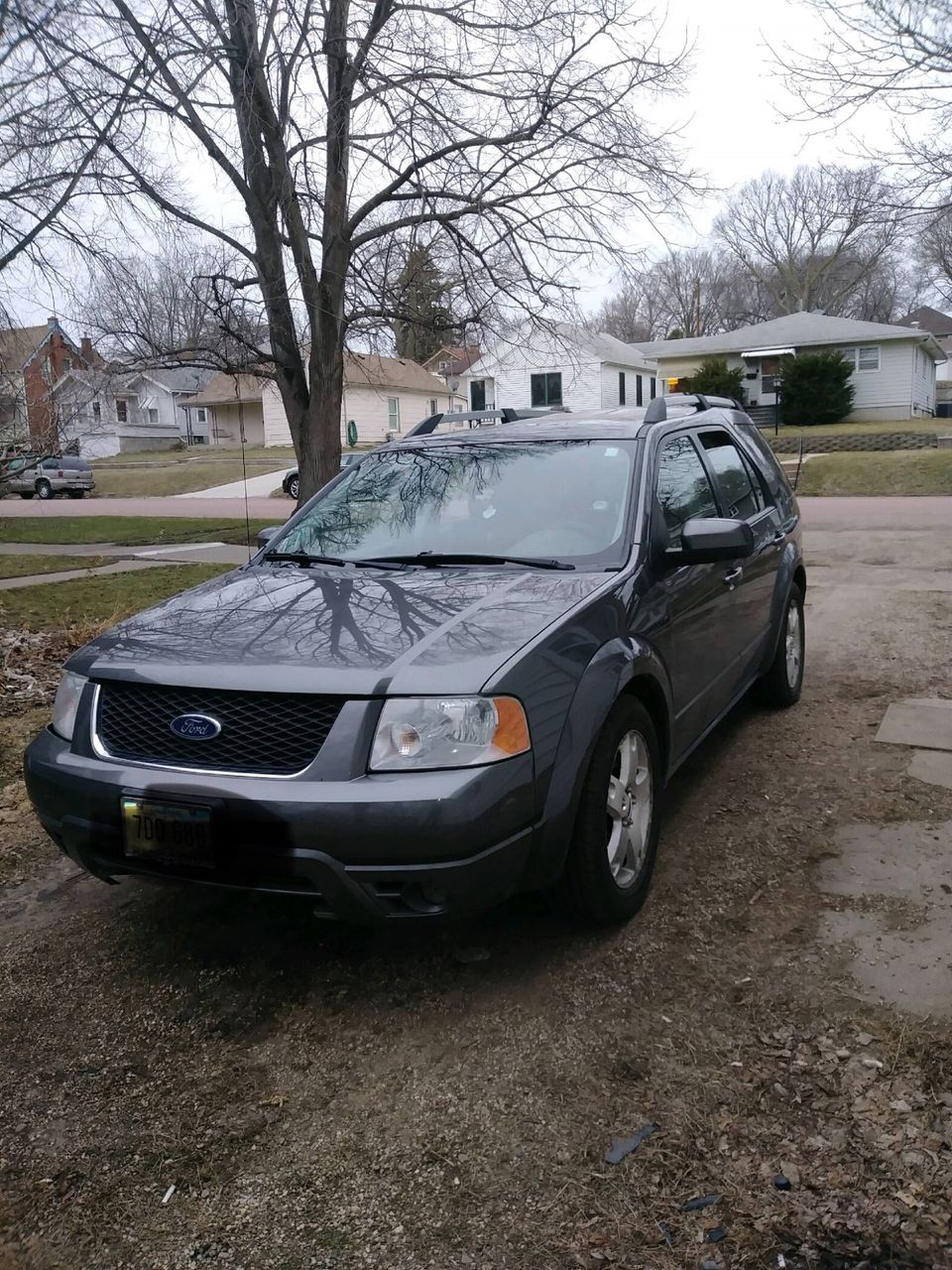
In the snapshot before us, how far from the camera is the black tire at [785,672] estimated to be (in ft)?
20.0

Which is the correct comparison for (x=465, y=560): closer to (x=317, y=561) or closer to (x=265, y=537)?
(x=317, y=561)

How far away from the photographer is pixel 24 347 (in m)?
9.27

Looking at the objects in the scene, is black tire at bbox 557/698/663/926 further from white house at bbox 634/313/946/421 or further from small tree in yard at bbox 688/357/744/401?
white house at bbox 634/313/946/421

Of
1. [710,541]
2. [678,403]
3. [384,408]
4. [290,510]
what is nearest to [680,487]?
[710,541]

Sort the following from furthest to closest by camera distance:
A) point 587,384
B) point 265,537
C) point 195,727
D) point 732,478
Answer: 1. point 587,384
2. point 732,478
3. point 265,537
4. point 195,727

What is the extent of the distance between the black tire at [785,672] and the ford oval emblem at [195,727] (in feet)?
12.4

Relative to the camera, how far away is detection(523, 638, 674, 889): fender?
3.13m

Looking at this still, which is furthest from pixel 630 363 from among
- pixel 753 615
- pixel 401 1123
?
pixel 401 1123

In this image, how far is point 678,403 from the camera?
5.63 meters

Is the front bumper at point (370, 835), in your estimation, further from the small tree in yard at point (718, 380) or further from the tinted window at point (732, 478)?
the small tree in yard at point (718, 380)

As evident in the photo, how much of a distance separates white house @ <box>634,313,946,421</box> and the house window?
5.49 meters

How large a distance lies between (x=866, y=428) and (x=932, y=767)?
32661 millimetres

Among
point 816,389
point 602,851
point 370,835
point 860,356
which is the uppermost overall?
point 860,356

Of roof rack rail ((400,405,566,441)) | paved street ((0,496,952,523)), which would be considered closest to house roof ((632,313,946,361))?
paved street ((0,496,952,523))
